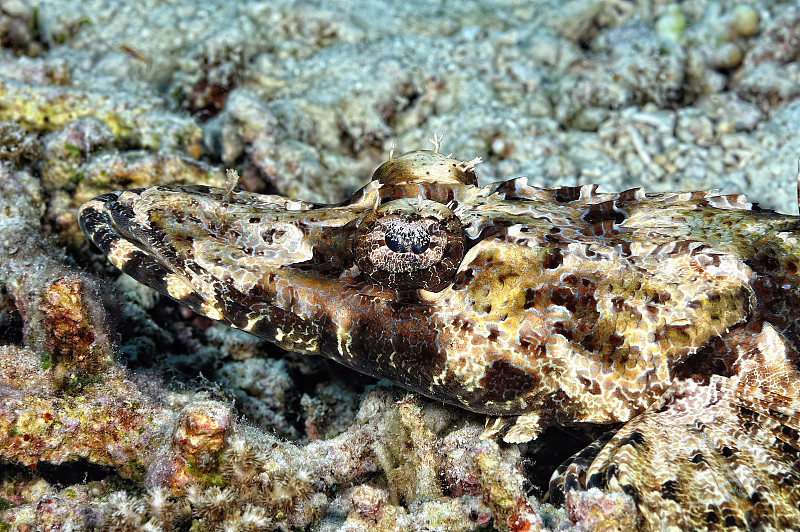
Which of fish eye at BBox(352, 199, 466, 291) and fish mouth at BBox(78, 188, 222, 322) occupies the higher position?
fish eye at BBox(352, 199, 466, 291)

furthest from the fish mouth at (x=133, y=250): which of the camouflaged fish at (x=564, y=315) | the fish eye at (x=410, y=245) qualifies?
the fish eye at (x=410, y=245)

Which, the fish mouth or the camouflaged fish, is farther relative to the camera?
the fish mouth

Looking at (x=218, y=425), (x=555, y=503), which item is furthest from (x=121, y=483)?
(x=555, y=503)

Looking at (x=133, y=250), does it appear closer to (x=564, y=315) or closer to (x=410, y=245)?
(x=410, y=245)

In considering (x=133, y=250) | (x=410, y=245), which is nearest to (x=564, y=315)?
(x=410, y=245)

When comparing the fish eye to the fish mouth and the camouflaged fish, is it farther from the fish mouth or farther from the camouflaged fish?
the fish mouth

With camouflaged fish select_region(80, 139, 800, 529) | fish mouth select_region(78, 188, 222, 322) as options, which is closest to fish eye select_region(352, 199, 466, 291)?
camouflaged fish select_region(80, 139, 800, 529)

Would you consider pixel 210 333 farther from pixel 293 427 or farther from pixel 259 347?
pixel 293 427
